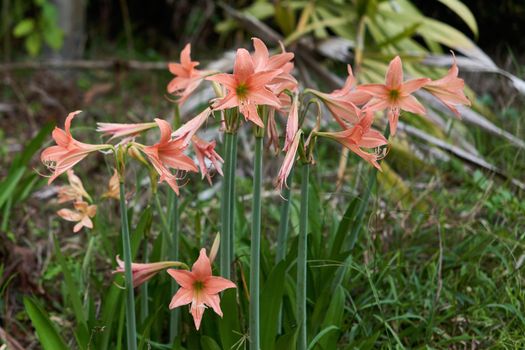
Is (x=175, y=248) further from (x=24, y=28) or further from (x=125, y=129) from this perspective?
(x=24, y=28)

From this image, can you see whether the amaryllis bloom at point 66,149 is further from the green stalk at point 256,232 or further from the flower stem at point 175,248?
the flower stem at point 175,248

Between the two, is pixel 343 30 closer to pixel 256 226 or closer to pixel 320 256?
pixel 320 256

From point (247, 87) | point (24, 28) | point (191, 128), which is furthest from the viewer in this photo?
point (24, 28)

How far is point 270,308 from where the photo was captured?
5.69ft

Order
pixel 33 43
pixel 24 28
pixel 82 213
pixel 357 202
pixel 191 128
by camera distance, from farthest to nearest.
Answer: pixel 33 43, pixel 24 28, pixel 357 202, pixel 82 213, pixel 191 128

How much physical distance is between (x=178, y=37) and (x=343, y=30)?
2771 millimetres

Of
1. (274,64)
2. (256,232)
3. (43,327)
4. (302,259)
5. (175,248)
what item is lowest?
(43,327)

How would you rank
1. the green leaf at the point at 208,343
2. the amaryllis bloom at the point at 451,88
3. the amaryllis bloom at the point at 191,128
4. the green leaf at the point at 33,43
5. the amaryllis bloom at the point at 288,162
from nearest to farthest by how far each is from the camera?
the amaryllis bloom at the point at 288,162 → the amaryllis bloom at the point at 191,128 → the amaryllis bloom at the point at 451,88 → the green leaf at the point at 208,343 → the green leaf at the point at 33,43

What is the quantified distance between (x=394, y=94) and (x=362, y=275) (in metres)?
0.86

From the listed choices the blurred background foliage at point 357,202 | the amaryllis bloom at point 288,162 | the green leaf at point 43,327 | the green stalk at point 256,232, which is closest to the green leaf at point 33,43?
the blurred background foliage at point 357,202

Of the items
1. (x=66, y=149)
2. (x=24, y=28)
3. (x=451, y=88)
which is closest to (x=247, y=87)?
(x=66, y=149)

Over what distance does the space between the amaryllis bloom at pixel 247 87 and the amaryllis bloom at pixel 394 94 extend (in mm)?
267

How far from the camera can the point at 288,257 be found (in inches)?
76.5

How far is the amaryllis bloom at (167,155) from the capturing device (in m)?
1.39
